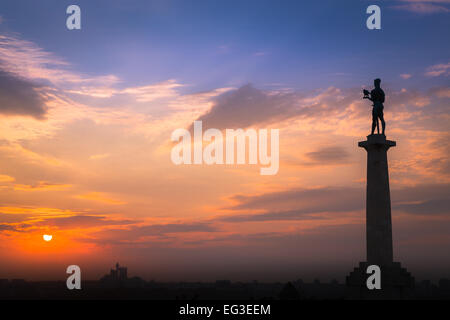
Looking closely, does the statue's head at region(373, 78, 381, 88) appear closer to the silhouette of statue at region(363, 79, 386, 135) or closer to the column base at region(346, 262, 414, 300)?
the silhouette of statue at region(363, 79, 386, 135)

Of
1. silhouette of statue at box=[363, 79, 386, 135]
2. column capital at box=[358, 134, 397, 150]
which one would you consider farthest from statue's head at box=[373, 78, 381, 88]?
column capital at box=[358, 134, 397, 150]

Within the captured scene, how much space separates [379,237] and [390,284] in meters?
2.69

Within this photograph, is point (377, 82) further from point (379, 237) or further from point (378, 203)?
point (379, 237)

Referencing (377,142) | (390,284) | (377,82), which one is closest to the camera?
(390,284)

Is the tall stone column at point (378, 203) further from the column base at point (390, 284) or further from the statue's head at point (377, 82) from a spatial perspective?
the statue's head at point (377, 82)

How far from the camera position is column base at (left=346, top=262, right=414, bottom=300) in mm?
30578

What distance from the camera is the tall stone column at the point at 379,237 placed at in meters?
30.7

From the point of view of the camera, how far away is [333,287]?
88.7m

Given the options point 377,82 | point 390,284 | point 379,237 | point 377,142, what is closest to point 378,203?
point 379,237

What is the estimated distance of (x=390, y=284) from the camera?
1205 inches
